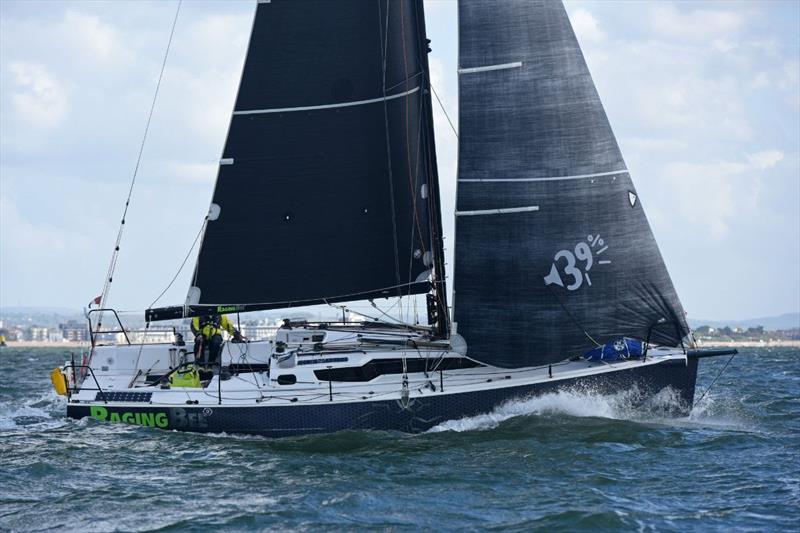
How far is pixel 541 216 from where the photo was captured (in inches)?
818

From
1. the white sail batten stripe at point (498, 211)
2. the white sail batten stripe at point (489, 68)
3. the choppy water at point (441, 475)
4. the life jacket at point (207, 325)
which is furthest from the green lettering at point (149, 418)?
the white sail batten stripe at point (489, 68)

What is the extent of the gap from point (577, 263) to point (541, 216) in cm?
109

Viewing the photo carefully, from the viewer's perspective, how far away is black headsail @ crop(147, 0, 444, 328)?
2253 centimetres

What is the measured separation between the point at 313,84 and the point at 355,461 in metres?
8.09

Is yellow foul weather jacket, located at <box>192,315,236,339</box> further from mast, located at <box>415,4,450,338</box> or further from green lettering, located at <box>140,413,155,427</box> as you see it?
mast, located at <box>415,4,450,338</box>

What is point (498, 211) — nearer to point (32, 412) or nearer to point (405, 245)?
point (405, 245)

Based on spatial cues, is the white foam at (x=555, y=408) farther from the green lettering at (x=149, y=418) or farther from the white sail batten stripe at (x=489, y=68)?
the white sail batten stripe at (x=489, y=68)

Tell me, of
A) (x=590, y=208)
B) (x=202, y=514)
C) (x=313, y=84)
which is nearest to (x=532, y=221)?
(x=590, y=208)

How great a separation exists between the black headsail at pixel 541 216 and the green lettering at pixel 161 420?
5760 mm

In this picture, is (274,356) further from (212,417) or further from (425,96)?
(425,96)

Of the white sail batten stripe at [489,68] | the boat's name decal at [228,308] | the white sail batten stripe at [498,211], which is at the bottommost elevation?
the boat's name decal at [228,308]

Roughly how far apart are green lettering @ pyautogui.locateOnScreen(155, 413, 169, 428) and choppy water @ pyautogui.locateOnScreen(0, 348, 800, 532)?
0.22m

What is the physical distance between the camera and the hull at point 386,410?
20641mm

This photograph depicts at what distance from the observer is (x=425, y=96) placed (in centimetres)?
2242
